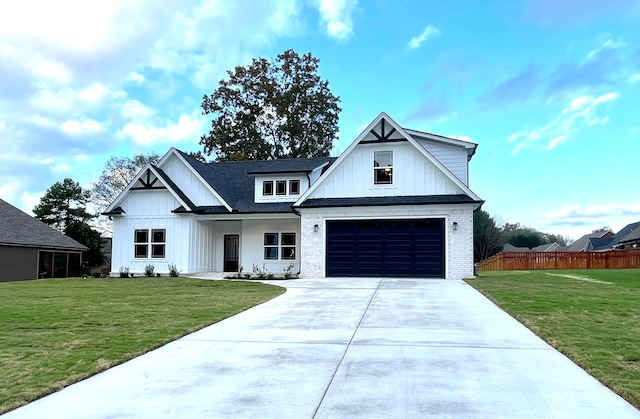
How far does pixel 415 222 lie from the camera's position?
1872 cm

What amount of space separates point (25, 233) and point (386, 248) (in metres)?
23.0

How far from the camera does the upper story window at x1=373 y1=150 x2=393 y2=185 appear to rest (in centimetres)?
1945

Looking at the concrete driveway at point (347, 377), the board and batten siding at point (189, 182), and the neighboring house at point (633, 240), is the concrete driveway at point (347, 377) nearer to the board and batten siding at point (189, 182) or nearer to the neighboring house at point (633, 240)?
the board and batten siding at point (189, 182)

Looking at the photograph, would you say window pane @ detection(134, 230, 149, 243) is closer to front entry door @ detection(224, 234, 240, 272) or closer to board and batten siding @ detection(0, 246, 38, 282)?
front entry door @ detection(224, 234, 240, 272)

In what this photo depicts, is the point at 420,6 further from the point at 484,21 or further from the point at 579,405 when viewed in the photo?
the point at 579,405

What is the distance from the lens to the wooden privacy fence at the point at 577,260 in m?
29.2

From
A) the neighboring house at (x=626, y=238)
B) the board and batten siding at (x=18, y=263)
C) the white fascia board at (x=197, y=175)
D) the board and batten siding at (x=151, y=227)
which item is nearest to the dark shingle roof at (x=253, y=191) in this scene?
the white fascia board at (x=197, y=175)

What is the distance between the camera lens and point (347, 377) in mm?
5094

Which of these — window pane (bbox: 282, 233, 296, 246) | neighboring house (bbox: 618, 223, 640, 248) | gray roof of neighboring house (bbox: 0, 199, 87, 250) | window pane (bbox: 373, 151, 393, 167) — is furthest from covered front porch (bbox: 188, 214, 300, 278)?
neighboring house (bbox: 618, 223, 640, 248)

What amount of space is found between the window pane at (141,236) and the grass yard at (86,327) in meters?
→ 8.58

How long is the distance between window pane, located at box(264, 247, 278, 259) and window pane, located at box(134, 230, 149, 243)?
18.3ft

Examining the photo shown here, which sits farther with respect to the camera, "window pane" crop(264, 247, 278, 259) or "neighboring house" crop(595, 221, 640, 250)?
"neighboring house" crop(595, 221, 640, 250)

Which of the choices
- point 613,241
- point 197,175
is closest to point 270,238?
point 197,175

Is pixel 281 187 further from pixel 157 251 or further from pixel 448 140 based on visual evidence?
pixel 448 140
